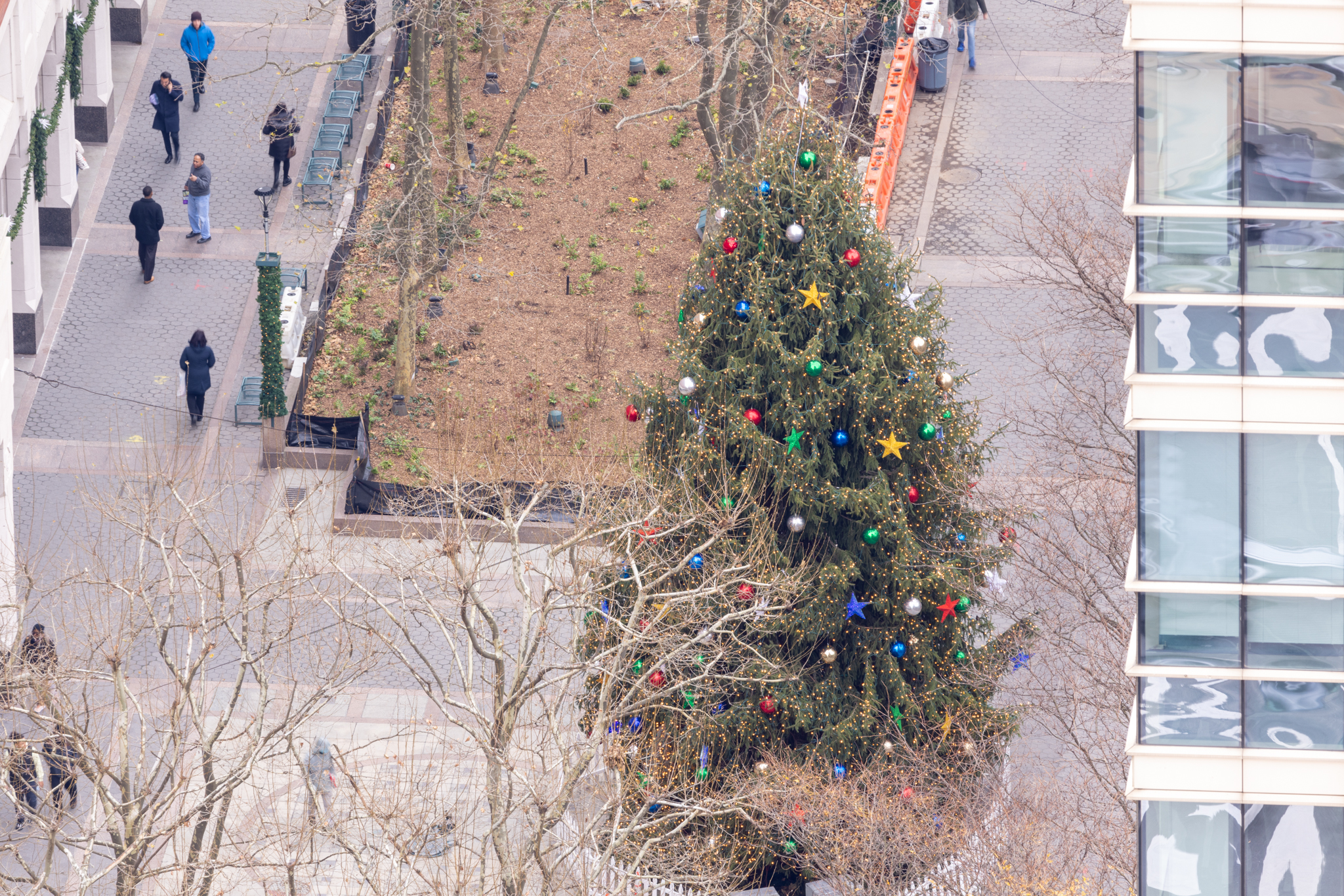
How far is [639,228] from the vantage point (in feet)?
126

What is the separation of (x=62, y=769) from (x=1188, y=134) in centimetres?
1291

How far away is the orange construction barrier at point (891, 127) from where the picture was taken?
35.7 m

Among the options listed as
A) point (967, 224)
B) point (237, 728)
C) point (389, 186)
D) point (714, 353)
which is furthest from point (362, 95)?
point (714, 353)

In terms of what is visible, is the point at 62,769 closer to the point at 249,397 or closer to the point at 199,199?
the point at 249,397

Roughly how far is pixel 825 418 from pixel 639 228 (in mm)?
17518

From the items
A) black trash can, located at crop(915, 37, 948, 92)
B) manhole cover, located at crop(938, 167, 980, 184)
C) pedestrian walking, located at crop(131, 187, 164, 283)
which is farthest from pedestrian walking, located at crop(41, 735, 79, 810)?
black trash can, located at crop(915, 37, 948, 92)

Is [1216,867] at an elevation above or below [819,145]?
below

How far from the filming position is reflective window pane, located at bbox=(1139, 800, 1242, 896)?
14.5 m

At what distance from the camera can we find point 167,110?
3772cm

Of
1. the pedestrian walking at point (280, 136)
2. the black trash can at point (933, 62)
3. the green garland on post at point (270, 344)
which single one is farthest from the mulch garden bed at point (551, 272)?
the black trash can at point (933, 62)

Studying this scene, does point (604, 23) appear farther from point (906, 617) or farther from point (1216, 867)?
point (1216, 867)

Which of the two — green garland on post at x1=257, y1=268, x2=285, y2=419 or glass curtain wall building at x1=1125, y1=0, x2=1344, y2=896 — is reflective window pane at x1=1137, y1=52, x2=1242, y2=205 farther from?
green garland on post at x1=257, y1=268, x2=285, y2=419

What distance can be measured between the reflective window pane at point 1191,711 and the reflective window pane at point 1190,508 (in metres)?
0.74

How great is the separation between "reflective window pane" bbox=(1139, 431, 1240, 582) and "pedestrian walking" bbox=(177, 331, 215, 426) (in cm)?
2068
